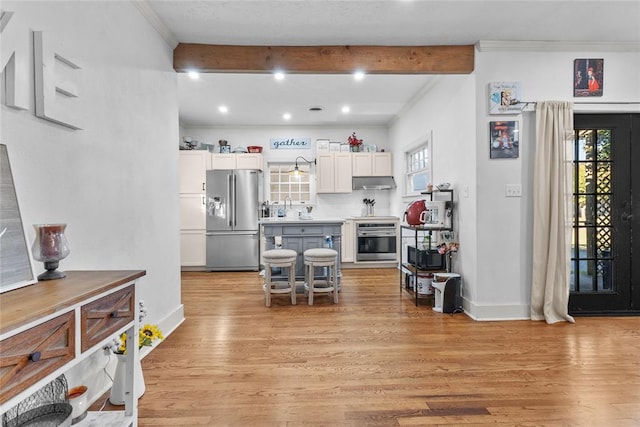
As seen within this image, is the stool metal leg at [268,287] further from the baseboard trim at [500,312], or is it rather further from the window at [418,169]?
the window at [418,169]

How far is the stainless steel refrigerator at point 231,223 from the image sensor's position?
572cm

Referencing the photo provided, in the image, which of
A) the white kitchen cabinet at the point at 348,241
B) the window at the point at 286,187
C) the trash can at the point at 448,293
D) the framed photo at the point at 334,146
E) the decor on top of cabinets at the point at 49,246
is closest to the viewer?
the decor on top of cabinets at the point at 49,246

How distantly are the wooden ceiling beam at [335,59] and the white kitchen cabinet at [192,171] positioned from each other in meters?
2.86

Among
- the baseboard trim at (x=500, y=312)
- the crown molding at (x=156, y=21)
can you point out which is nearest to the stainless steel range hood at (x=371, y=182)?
the baseboard trim at (x=500, y=312)

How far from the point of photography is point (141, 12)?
2.52 metres

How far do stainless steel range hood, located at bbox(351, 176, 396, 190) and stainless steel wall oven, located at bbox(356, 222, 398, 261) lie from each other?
77 centimetres

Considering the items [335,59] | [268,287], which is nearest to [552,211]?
[335,59]

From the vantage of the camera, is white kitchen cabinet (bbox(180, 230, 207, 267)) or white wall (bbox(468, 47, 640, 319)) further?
white kitchen cabinet (bbox(180, 230, 207, 267))

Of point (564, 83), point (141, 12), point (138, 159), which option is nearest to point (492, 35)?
point (564, 83)

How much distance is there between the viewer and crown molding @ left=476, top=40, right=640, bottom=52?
10.4 feet

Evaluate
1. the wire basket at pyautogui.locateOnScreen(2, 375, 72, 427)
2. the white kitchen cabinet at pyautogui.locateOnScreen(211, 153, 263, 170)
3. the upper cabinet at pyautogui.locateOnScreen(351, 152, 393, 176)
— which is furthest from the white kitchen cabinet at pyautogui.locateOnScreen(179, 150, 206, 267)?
the wire basket at pyautogui.locateOnScreen(2, 375, 72, 427)

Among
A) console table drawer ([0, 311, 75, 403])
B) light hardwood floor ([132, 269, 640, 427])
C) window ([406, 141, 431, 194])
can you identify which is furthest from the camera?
window ([406, 141, 431, 194])

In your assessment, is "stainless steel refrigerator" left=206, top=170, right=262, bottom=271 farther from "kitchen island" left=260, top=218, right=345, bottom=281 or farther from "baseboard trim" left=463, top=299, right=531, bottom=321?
"baseboard trim" left=463, top=299, right=531, bottom=321

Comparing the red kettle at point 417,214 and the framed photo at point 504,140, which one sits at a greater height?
the framed photo at point 504,140
